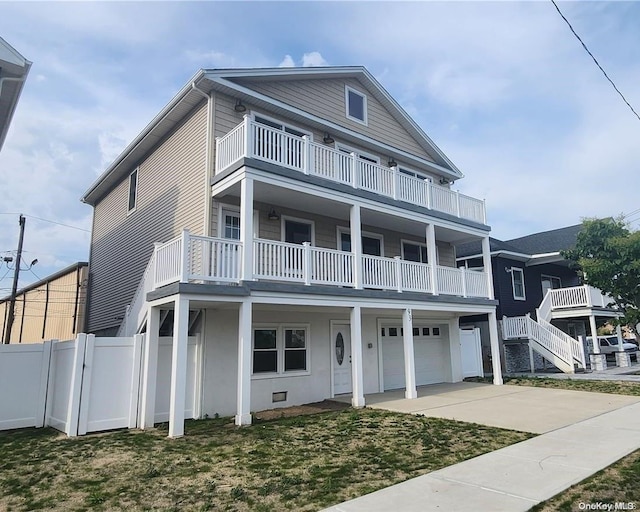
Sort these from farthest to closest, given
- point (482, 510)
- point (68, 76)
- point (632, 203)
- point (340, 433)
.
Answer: point (632, 203) < point (68, 76) < point (340, 433) < point (482, 510)

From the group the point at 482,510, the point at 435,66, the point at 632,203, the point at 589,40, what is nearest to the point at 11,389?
the point at 482,510

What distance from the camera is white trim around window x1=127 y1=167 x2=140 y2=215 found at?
16.1m

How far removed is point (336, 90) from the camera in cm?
1541

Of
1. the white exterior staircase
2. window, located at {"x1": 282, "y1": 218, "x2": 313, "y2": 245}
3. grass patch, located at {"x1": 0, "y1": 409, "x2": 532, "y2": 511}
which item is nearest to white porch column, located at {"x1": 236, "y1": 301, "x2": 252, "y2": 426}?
grass patch, located at {"x1": 0, "y1": 409, "x2": 532, "y2": 511}

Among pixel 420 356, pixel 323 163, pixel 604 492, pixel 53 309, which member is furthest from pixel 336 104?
pixel 53 309

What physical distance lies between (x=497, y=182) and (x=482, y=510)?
760 inches

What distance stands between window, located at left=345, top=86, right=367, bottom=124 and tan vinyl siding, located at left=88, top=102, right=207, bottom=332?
18.2 ft

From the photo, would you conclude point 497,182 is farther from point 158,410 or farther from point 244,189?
point 158,410

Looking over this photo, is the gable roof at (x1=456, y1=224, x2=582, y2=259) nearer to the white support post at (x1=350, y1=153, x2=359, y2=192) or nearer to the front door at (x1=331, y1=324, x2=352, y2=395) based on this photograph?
the front door at (x1=331, y1=324, x2=352, y2=395)

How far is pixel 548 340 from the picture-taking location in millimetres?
19688

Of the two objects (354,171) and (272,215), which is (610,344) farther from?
(272,215)

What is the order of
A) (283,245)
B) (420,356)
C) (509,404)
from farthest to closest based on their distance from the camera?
(420,356) → (509,404) → (283,245)

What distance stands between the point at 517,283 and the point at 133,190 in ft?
62.0

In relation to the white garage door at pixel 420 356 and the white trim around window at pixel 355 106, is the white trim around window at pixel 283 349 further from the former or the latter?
the white trim around window at pixel 355 106
